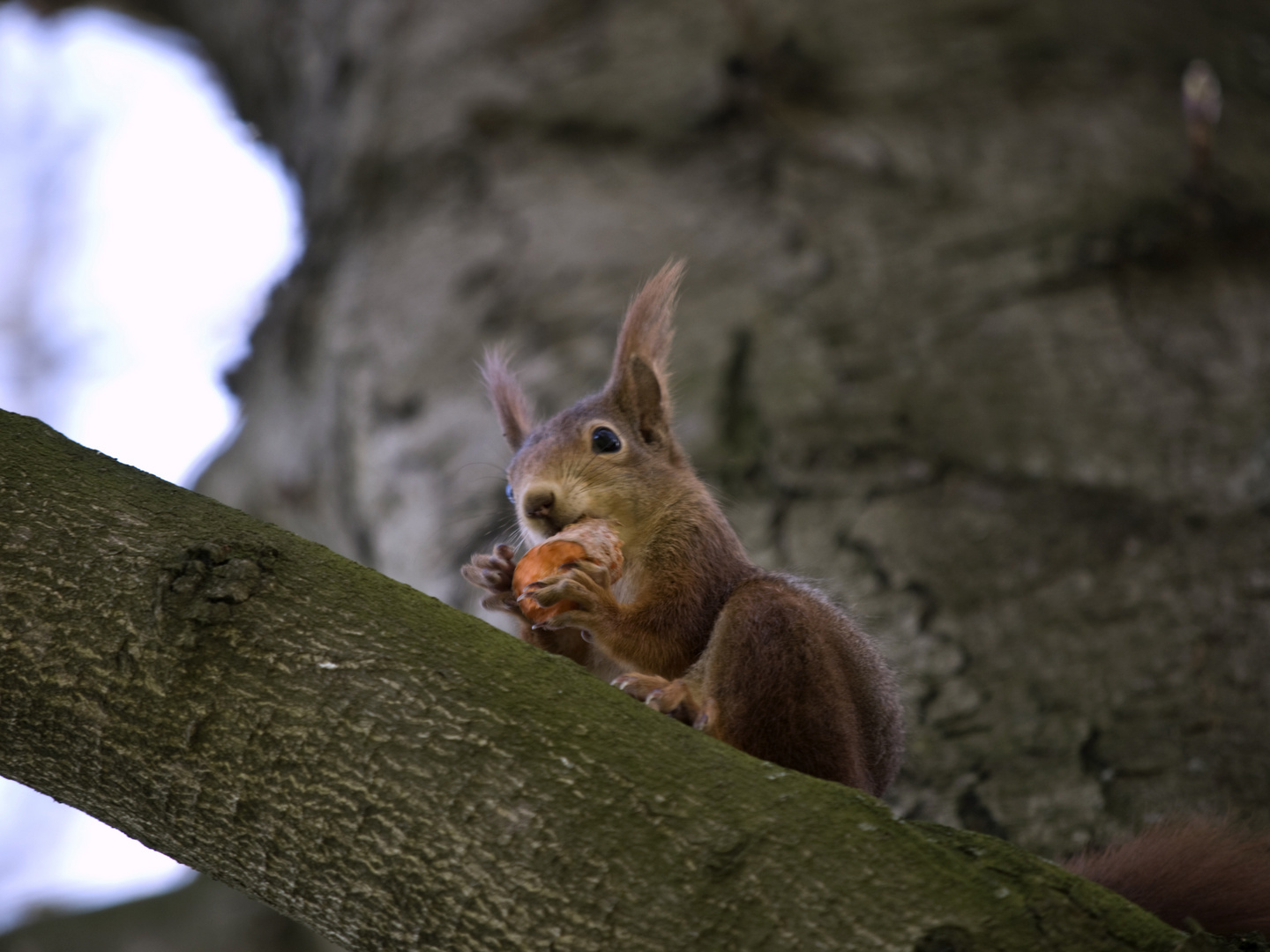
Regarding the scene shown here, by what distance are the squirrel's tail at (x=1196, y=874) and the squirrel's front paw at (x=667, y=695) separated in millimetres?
568

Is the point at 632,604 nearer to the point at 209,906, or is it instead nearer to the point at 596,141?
the point at 596,141

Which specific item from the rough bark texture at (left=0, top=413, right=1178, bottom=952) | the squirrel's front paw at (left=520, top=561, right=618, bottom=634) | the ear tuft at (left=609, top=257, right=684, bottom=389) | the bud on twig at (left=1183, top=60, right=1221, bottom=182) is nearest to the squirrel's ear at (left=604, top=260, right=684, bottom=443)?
the ear tuft at (left=609, top=257, right=684, bottom=389)

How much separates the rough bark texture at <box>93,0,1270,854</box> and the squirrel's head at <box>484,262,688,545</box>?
51cm

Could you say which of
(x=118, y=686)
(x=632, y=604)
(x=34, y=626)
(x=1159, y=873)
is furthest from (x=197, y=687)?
(x=1159, y=873)

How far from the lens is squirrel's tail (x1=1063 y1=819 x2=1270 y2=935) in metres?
1.41

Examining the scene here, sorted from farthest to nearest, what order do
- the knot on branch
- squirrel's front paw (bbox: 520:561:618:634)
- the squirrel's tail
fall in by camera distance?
squirrel's front paw (bbox: 520:561:618:634), the squirrel's tail, the knot on branch

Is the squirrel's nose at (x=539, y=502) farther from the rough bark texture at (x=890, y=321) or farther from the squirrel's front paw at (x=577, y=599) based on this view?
the rough bark texture at (x=890, y=321)

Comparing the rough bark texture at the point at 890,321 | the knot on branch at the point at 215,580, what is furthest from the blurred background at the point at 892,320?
the knot on branch at the point at 215,580

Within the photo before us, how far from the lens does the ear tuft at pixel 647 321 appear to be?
2277 millimetres

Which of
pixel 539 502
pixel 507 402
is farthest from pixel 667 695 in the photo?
pixel 507 402

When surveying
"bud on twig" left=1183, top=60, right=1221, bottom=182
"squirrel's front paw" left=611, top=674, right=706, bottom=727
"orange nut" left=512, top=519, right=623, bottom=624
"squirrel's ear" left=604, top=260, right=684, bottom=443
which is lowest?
"squirrel's front paw" left=611, top=674, right=706, bottom=727

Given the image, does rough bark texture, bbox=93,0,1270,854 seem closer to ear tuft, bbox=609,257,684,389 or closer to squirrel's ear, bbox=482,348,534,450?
squirrel's ear, bbox=482,348,534,450

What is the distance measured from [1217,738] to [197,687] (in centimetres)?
195

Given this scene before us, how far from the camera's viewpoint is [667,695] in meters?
1.64
